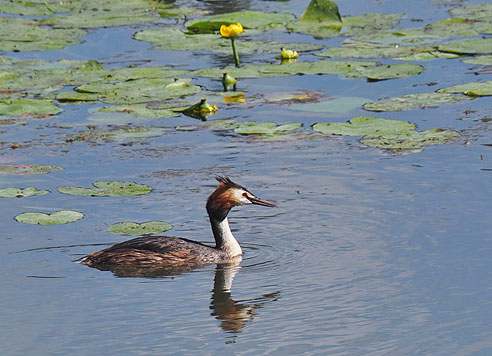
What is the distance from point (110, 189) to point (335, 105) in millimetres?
4141

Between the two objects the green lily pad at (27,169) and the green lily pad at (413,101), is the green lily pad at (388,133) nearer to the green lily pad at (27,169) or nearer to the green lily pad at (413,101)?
the green lily pad at (413,101)

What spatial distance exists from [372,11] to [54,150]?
1000cm

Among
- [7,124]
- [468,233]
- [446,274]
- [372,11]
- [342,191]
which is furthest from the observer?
[372,11]

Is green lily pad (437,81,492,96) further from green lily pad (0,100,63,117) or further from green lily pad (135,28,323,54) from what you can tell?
green lily pad (0,100,63,117)

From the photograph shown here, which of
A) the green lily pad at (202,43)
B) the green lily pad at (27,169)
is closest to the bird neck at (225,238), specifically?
the green lily pad at (27,169)

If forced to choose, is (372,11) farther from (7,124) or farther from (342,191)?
(342,191)

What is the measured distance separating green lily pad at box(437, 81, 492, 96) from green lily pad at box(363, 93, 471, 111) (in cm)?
14

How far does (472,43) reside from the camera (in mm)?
16969

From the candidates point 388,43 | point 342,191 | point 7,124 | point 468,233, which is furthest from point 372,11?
point 468,233

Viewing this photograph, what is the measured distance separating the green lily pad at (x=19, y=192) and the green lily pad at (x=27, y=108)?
332 cm

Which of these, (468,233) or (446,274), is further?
(468,233)

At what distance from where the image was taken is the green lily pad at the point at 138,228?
988 cm

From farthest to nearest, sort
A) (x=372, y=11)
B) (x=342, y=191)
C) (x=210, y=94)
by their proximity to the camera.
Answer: (x=372, y=11) → (x=210, y=94) → (x=342, y=191)

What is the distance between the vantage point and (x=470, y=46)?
16.8 m
